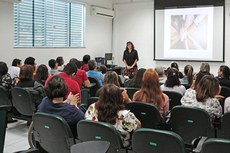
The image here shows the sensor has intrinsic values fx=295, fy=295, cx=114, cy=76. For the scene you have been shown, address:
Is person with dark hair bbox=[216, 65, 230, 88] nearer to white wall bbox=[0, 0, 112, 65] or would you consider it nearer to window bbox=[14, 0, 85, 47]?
white wall bbox=[0, 0, 112, 65]

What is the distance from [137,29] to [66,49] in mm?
2881

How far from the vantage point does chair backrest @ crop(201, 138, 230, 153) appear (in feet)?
5.99

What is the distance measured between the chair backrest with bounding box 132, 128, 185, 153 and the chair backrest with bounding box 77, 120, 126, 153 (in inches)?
A: 6.7

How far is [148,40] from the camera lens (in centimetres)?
1017

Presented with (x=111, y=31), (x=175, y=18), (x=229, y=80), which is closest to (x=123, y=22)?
(x=111, y=31)

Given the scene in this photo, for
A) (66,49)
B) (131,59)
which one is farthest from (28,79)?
(131,59)

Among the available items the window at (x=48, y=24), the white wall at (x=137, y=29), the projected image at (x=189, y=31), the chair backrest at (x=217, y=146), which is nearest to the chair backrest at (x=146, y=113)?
the chair backrest at (x=217, y=146)

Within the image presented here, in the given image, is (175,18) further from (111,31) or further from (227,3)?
(111,31)

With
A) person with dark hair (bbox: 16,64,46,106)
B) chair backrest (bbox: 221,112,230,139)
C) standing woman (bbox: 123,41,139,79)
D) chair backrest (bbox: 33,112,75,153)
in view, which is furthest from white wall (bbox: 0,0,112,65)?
chair backrest (bbox: 221,112,230,139)

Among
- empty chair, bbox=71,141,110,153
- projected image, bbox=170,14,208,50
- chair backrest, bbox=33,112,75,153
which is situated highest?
projected image, bbox=170,14,208,50

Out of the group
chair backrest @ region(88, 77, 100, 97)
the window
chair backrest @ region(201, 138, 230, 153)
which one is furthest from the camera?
the window

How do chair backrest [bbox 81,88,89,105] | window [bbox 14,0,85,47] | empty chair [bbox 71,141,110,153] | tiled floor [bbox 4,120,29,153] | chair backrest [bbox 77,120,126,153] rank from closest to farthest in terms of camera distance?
empty chair [bbox 71,141,110,153], chair backrest [bbox 77,120,126,153], tiled floor [bbox 4,120,29,153], chair backrest [bbox 81,88,89,105], window [bbox 14,0,85,47]

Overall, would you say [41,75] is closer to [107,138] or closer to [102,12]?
[107,138]

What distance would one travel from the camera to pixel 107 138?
2.31 metres
